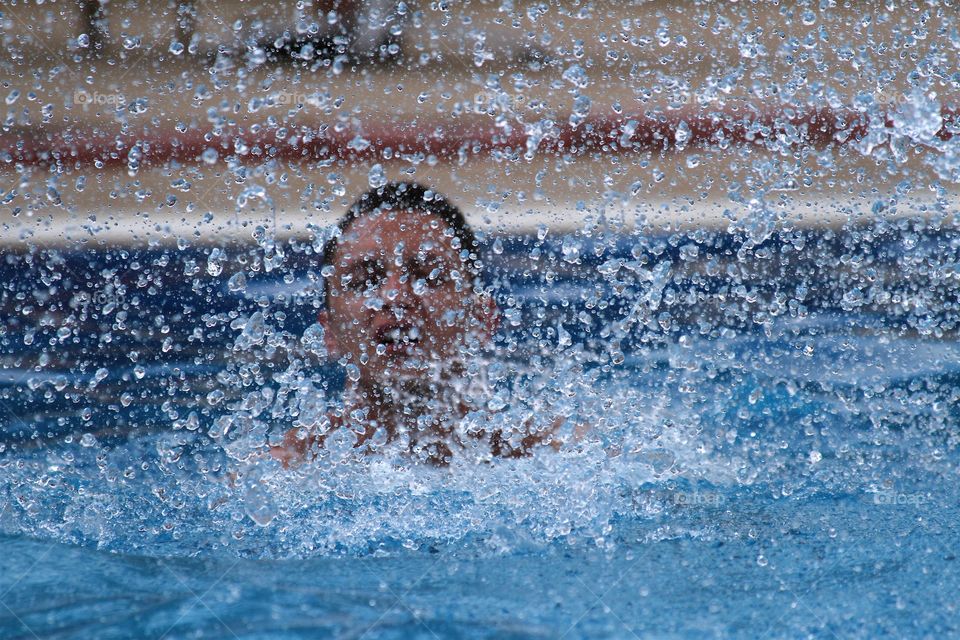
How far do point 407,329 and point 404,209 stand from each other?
23cm

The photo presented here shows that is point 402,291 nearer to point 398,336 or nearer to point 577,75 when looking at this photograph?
point 398,336

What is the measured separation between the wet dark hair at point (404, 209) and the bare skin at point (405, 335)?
0.02m

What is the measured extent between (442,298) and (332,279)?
8.5 inches

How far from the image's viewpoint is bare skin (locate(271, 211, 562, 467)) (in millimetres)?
1672

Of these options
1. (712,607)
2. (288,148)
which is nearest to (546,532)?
(712,607)

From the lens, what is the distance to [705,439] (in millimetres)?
1952

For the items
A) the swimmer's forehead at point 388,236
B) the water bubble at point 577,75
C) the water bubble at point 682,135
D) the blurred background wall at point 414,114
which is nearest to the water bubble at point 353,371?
the swimmer's forehead at point 388,236

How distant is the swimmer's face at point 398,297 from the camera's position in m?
1.67

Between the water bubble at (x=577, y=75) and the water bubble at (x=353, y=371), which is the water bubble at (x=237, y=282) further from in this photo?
the water bubble at (x=577, y=75)

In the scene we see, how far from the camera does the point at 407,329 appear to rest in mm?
1774

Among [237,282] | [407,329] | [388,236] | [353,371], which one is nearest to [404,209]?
[388,236]

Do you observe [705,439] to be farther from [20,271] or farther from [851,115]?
[20,271]

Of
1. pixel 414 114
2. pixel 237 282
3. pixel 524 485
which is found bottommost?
pixel 524 485

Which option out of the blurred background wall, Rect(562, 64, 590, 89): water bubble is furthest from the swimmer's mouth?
the blurred background wall
